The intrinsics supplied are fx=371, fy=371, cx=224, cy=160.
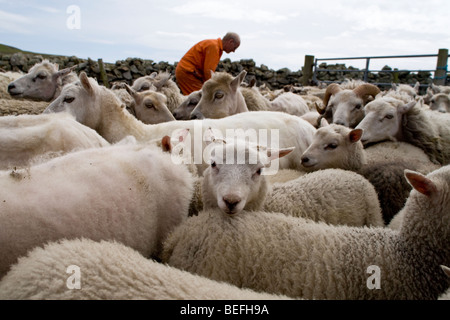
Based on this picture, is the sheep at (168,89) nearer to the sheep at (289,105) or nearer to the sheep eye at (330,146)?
the sheep at (289,105)

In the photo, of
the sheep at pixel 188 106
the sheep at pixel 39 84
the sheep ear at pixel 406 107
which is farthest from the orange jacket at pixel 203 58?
the sheep ear at pixel 406 107

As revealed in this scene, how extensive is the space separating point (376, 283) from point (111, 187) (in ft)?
5.20

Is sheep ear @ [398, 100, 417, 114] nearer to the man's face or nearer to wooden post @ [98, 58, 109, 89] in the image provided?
the man's face

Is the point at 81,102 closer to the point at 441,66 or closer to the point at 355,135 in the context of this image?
the point at 355,135

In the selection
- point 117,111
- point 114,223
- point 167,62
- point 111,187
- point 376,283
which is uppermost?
point 167,62

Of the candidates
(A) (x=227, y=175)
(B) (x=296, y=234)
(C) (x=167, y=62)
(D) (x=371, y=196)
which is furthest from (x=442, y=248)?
(C) (x=167, y=62)

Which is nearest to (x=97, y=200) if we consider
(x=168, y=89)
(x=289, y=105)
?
(x=168, y=89)

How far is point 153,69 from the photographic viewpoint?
17.6m

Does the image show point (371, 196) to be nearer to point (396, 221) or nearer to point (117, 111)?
point (396, 221)

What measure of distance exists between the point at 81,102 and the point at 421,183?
3.37 meters

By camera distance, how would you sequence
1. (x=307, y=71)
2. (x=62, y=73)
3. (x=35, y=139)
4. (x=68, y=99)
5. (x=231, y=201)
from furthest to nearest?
1. (x=307, y=71)
2. (x=62, y=73)
3. (x=68, y=99)
4. (x=35, y=139)
5. (x=231, y=201)

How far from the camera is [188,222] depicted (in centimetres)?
239

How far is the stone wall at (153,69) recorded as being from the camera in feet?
50.5

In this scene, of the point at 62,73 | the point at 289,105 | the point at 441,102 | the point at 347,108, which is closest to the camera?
the point at 347,108
